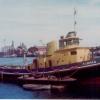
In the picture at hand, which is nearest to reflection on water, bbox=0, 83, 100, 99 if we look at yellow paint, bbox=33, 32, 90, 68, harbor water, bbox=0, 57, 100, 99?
harbor water, bbox=0, 57, 100, 99

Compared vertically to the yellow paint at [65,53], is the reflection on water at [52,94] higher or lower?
lower

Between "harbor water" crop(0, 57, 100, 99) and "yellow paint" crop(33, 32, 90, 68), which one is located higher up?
"yellow paint" crop(33, 32, 90, 68)

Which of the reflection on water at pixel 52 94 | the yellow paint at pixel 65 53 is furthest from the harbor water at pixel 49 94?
the yellow paint at pixel 65 53

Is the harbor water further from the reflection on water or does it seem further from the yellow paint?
the yellow paint

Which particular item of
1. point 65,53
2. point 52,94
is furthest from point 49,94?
point 65,53

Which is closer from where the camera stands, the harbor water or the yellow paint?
the harbor water

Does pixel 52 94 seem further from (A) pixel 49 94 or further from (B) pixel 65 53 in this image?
(B) pixel 65 53

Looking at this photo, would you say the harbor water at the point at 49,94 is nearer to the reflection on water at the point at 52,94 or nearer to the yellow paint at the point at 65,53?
the reflection on water at the point at 52,94

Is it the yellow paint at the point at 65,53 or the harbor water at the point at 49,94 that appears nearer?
the harbor water at the point at 49,94

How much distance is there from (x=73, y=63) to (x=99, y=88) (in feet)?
2.88

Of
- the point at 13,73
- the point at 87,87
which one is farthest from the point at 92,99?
the point at 13,73

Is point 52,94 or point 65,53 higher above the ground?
point 65,53

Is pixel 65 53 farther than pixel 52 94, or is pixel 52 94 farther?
pixel 65 53

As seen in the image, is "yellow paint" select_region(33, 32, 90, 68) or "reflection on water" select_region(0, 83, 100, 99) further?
"yellow paint" select_region(33, 32, 90, 68)
